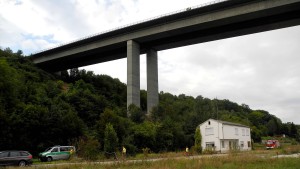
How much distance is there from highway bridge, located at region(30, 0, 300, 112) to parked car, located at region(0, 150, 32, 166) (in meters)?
31.8

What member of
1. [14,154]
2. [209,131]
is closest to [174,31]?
[209,131]

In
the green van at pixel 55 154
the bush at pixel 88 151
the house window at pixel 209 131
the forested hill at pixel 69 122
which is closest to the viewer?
the bush at pixel 88 151

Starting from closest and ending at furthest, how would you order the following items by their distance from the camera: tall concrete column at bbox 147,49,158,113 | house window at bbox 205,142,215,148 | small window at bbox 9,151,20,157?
small window at bbox 9,151,20,157, house window at bbox 205,142,215,148, tall concrete column at bbox 147,49,158,113

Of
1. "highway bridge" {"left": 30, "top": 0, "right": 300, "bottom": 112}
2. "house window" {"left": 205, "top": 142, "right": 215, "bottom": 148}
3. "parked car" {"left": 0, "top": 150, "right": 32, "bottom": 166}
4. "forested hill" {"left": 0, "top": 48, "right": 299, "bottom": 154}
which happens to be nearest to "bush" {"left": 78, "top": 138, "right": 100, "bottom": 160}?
"forested hill" {"left": 0, "top": 48, "right": 299, "bottom": 154}

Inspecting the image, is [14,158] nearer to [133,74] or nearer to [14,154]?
[14,154]

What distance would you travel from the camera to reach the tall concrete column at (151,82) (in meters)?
60.8

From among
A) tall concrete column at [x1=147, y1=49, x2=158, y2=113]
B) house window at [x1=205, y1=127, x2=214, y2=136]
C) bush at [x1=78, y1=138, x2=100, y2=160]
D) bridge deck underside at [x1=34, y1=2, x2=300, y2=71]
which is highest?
bridge deck underside at [x1=34, y1=2, x2=300, y2=71]

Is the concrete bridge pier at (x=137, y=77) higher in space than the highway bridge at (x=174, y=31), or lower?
lower

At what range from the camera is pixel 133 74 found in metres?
59.5

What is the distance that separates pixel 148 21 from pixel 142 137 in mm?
21917

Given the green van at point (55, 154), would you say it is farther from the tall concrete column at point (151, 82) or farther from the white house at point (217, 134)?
the tall concrete column at point (151, 82)

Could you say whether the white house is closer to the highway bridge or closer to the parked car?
the highway bridge

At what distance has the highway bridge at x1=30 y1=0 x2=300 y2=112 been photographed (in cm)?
4886

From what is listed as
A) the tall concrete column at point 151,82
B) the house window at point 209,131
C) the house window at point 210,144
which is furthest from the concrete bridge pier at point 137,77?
A: the house window at point 210,144
